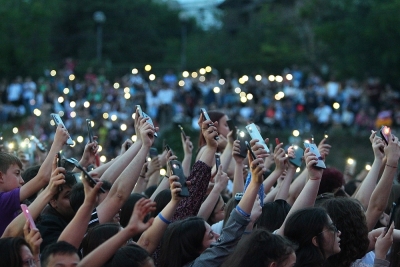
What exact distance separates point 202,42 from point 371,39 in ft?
61.8

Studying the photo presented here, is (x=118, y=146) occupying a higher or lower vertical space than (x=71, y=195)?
lower

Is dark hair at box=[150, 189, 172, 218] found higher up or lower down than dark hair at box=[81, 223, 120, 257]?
lower down

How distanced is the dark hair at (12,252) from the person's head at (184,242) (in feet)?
3.85

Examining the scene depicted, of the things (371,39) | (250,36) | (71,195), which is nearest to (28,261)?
(71,195)

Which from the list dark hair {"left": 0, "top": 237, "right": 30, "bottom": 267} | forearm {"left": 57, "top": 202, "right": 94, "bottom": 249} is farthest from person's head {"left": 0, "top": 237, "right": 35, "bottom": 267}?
forearm {"left": 57, "top": 202, "right": 94, "bottom": 249}

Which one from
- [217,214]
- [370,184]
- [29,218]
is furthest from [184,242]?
[370,184]

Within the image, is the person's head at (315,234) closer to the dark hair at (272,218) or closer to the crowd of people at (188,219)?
the crowd of people at (188,219)

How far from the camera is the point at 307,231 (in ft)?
20.5

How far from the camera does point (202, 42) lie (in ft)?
187

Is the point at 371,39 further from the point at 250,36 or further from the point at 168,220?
the point at 168,220

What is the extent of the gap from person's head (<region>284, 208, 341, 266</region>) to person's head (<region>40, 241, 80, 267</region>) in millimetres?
1399

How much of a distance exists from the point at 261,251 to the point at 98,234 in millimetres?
1186

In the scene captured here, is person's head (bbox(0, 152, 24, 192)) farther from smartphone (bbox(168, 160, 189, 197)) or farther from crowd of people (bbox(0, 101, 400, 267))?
smartphone (bbox(168, 160, 189, 197))

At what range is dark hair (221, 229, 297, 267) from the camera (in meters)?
5.66
